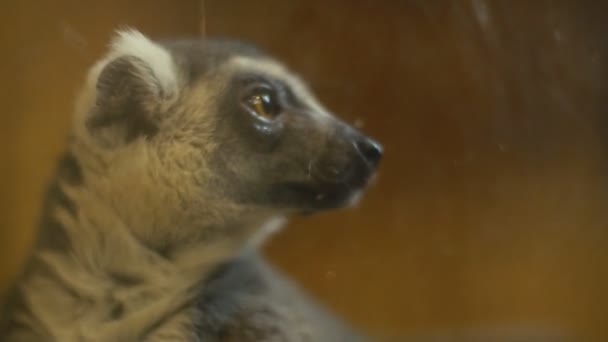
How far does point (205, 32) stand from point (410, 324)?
2.23ft

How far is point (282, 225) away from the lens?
129 cm

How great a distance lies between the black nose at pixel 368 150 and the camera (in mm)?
1136

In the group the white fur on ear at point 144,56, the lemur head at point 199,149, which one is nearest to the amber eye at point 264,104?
the lemur head at point 199,149

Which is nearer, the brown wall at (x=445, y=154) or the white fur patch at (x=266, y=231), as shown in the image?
the white fur patch at (x=266, y=231)

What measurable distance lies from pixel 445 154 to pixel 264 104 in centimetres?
44

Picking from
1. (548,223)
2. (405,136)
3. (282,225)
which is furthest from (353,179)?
(548,223)

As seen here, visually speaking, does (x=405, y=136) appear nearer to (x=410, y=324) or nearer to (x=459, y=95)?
(x=459, y=95)

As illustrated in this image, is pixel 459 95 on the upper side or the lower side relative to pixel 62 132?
→ upper

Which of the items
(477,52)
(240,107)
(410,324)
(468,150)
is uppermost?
(477,52)

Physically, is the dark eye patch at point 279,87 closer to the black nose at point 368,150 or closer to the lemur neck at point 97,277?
the black nose at point 368,150

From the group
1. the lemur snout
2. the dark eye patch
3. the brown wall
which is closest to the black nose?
the lemur snout

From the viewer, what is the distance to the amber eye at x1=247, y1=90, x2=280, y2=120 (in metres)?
1.16

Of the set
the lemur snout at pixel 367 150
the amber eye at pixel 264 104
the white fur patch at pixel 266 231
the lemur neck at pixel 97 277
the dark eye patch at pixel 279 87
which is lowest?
the lemur neck at pixel 97 277

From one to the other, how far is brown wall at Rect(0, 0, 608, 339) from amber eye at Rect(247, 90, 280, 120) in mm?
161
